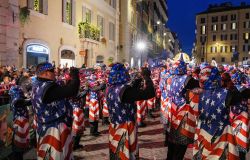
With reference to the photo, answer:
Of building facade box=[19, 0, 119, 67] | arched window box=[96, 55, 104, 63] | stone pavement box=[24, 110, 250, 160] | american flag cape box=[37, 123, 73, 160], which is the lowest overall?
stone pavement box=[24, 110, 250, 160]

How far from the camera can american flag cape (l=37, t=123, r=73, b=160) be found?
16.7 feet

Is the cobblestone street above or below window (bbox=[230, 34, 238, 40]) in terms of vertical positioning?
below

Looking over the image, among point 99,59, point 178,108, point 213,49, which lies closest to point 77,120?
point 178,108

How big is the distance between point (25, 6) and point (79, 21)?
698 centimetres

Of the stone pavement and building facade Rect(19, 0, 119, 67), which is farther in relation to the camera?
building facade Rect(19, 0, 119, 67)

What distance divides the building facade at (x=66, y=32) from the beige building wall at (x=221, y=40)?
7414 cm

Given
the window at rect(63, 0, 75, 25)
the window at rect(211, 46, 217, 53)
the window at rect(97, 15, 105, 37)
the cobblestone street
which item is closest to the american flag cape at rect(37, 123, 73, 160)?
the cobblestone street

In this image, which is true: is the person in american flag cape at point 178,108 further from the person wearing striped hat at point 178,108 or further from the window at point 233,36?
the window at point 233,36

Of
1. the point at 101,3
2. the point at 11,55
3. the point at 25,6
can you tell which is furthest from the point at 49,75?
the point at 101,3

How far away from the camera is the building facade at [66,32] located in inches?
658

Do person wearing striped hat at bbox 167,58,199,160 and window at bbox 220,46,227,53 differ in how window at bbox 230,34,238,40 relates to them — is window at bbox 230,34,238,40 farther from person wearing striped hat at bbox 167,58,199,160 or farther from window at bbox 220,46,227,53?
person wearing striped hat at bbox 167,58,199,160

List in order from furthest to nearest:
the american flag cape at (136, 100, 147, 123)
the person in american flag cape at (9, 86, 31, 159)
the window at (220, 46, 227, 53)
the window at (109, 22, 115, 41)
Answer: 1. the window at (220, 46, 227, 53)
2. the window at (109, 22, 115, 41)
3. the american flag cape at (136, 100, 147, 123)
4. the person in american flag cape at (9, 86, 31, 159)

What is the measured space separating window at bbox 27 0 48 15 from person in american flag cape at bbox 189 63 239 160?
13.2 m

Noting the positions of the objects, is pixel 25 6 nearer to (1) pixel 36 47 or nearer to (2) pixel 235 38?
(1) pixel 36 47
